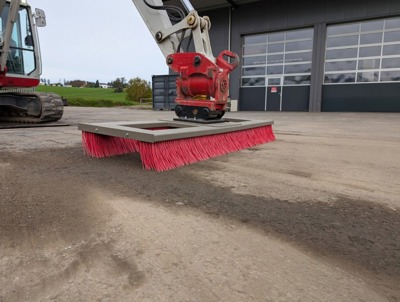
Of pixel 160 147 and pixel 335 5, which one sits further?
pixel 335 5

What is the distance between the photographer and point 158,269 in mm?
1326

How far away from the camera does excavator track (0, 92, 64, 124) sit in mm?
6938

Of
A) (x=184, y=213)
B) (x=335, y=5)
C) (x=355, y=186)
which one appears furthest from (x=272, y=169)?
(x=335, y=5)

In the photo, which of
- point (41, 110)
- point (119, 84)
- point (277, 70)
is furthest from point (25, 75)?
point (119, 84)

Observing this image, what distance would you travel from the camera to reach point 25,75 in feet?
23.1

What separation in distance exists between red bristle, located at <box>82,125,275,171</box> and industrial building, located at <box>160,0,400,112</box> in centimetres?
1104

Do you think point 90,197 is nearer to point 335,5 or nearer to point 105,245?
point 105,245

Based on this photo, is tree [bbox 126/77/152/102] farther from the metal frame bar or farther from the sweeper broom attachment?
the metal frame bar

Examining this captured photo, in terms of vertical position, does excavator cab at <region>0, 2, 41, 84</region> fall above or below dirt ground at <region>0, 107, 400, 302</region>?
above

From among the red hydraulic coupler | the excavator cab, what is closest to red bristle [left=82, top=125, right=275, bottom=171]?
the red hydraulic coupler

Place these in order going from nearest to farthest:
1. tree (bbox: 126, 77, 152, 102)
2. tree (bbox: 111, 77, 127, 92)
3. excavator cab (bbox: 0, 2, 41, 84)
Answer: excavator cab (bbox: 0, 2, 41, 84) → tree (bbox: 126, 77, 152, 102) → tree (bbox: 111, 77, 127, 92)

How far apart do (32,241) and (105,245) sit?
0.38 metres

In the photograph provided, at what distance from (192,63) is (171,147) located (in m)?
1.70

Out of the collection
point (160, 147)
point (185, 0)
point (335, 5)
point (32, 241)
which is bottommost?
point (32, 241)
